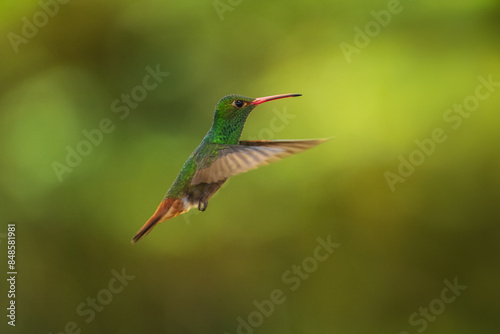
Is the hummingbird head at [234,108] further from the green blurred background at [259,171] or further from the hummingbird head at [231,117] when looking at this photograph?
the green blurred background at [259,171]

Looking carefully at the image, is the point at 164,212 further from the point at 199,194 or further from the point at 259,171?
the point at 259,171

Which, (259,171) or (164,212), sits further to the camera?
(259,171)

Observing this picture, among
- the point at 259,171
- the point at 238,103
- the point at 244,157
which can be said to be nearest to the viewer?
the point at 244,157

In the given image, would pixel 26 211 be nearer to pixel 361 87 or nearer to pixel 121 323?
pixel 121 323

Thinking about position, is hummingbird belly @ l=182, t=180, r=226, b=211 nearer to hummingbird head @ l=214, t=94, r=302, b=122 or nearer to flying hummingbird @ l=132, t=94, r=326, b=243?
flying hummingbird @ l=132, t=94, r=326, b=243

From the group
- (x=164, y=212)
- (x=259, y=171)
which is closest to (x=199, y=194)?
(x=164, y=212)

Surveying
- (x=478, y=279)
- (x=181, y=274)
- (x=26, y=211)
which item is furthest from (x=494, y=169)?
(x=26, y=211)

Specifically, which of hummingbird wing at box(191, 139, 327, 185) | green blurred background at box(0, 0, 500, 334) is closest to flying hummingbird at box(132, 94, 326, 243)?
hummingbird wing at box(191, 139, 327, 185)
